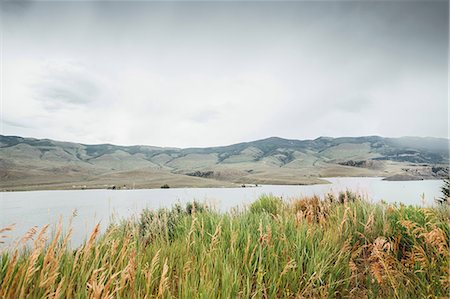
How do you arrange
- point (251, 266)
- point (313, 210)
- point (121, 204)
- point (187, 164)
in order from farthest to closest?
point (187, 164), point (121, 204), point (313, 210), point (251, 266)

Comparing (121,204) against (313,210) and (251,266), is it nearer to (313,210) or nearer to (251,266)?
(313,210)

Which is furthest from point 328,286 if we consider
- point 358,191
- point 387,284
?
point 358,191

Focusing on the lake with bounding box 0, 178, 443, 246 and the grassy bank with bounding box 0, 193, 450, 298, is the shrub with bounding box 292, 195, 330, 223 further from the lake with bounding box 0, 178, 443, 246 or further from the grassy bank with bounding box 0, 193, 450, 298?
the lake with bounding box 0, 178, 443, 246

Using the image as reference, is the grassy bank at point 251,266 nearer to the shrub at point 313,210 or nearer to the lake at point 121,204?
the lake at point 121,204

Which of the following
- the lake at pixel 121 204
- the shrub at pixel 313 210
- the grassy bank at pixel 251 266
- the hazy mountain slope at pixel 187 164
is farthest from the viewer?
the hazy mountain slope at pixel 187 164

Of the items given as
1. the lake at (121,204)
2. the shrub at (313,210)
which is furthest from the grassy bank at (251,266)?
the shrub at (313,210)

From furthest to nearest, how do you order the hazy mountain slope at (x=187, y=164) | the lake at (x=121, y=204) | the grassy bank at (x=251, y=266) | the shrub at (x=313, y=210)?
the hazy mountain slope at (x=187, y=164)
the lake at (x=121, y=204)
the shrub at (x=313, y=210)
the grassy bank at (x=251, y=266)

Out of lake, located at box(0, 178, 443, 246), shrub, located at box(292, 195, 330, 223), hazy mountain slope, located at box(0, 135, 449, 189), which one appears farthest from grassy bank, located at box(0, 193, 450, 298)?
hazy mountain slope, located at box(0, 135, 449, 189)

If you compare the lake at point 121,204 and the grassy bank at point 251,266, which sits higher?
the grassy bank at point 251,266

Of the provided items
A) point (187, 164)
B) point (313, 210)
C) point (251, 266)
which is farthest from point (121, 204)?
point (187, 164)

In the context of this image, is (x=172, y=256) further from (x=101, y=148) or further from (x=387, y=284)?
(x=101, y=148)

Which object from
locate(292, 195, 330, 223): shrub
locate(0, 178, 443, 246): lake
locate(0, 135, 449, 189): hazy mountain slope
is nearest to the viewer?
locate(292, 195, 330, 223): shrub

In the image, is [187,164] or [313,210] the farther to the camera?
[187,164]

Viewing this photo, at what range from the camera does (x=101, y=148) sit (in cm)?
12519
